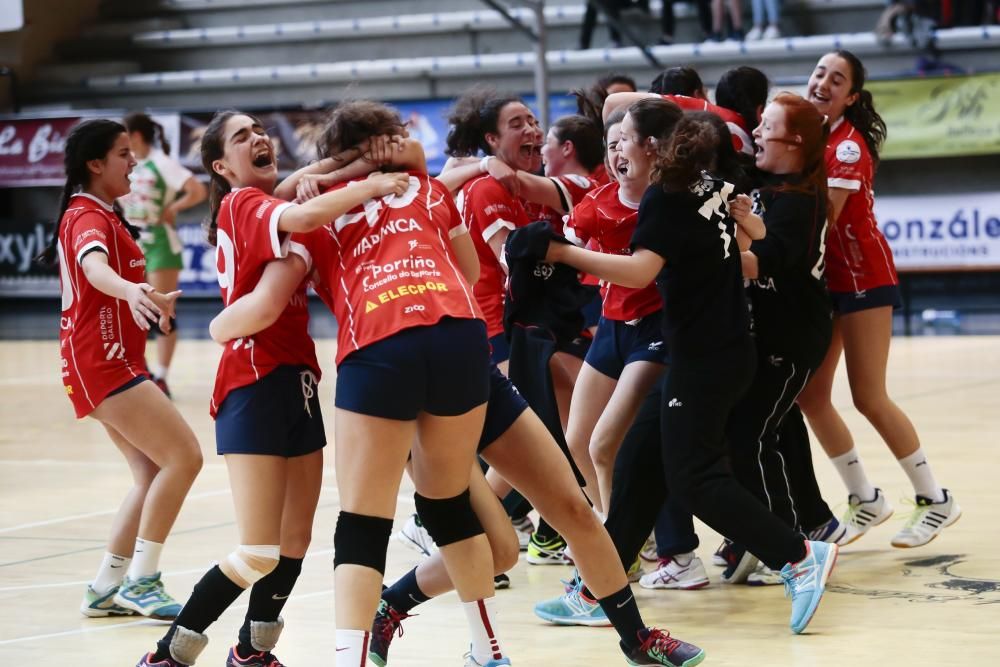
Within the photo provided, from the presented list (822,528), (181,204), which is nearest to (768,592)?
(822,528)

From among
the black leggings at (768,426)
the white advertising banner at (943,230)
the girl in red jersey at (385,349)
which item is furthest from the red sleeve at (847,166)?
the white advertising banner at (943,230)

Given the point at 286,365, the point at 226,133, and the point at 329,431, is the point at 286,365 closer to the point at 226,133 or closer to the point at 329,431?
the point at 226,133

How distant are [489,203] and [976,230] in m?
9.58

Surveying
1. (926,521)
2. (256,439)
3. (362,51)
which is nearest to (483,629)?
(256,439)

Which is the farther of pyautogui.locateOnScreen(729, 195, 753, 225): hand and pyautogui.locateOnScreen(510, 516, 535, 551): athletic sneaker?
pyautogui.locateOnScreen(510, 516, 535, 551): athletic sneaker

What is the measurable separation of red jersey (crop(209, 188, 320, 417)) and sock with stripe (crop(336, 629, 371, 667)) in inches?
28.9

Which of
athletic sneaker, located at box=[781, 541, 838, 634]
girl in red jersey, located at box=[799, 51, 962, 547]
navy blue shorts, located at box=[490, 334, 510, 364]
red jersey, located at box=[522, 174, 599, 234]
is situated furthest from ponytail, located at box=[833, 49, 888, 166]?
athletic sneaker, located at box=[781, 541, 838, 634]

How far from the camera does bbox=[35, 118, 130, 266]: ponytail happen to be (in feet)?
15.5

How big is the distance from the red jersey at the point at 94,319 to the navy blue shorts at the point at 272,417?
36.3 inches

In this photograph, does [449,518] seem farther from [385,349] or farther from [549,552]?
[549,552]

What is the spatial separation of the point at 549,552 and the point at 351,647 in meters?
1.99

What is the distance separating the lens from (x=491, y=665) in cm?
379

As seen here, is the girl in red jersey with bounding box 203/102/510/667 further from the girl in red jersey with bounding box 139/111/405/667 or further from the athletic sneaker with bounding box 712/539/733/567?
the athletic sneaker with bounding box 712/539/733/567

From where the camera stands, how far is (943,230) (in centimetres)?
1369
